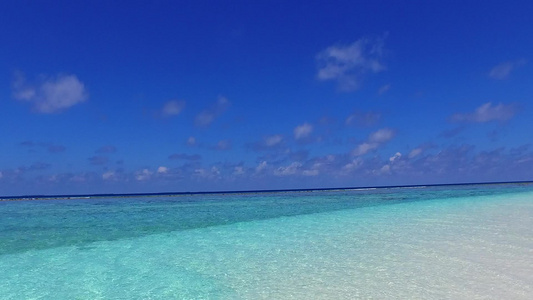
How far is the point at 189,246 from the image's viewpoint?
870cm

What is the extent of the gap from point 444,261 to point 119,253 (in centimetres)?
629

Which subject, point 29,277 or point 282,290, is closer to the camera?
point 282,290

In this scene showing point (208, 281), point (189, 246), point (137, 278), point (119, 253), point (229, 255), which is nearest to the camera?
point (208, 281)

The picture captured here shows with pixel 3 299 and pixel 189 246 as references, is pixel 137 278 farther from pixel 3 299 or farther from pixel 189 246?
pixel 189 246

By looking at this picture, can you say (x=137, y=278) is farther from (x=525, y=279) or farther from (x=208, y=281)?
(x=525, y=279)

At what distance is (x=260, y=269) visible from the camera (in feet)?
20.0

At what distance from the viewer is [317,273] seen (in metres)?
5.67

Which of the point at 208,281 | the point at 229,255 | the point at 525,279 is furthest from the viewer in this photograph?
the point at 229,255

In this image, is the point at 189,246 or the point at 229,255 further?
the point at 189,246

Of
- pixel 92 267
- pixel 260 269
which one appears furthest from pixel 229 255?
pixel 92 267

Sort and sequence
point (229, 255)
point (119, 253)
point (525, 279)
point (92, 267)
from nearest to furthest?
point (525, 279), point (92, 267), point (229, 255), point (119, 253)

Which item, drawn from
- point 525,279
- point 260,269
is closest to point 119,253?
point 260,269

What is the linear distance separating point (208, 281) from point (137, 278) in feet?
3.95

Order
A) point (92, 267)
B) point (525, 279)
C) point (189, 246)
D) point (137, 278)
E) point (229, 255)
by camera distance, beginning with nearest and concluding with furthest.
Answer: point (525, 279), point (137, 278), point (92, 267), point (229, 255), point (189, 246)
